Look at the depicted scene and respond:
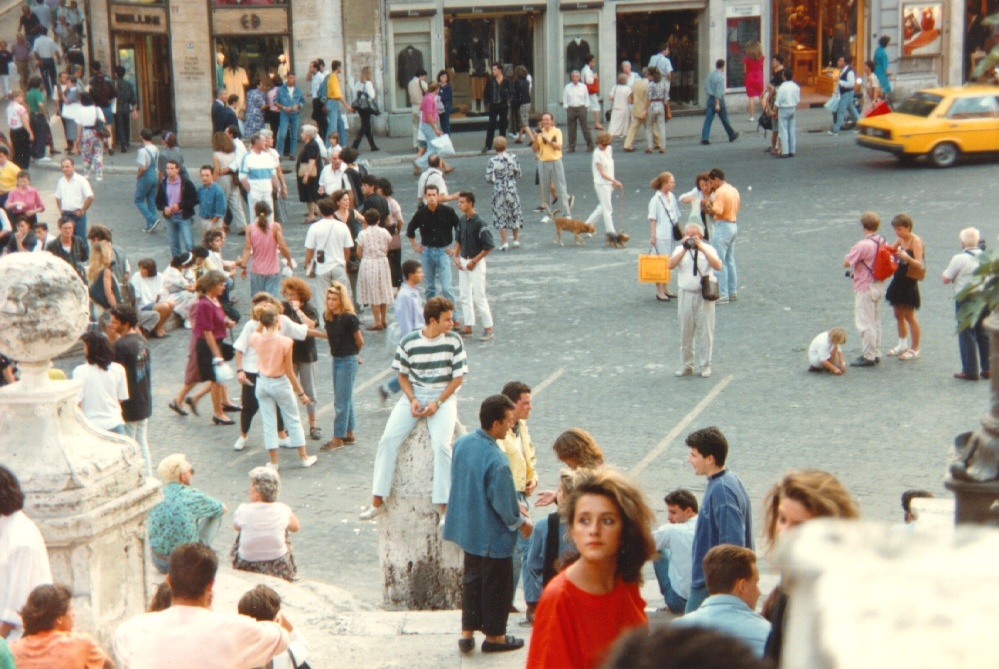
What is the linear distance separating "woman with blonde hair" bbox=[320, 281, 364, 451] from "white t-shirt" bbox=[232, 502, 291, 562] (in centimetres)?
331

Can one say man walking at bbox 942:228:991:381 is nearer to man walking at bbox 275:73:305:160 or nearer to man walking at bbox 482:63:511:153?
man walking at bbox 482:63:511:153

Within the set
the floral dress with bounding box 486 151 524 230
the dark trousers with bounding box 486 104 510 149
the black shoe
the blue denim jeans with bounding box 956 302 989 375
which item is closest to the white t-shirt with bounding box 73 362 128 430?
the black shoe

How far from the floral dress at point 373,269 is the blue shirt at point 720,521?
30.5 feet

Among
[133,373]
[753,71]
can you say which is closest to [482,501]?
[133,373]

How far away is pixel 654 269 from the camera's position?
16.4m

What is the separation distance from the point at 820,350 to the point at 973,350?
1.42 m

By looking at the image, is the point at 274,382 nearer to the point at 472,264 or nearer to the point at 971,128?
the point at 472,264

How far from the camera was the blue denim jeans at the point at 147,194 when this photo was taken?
857 inches

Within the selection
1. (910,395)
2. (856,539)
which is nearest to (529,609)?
(910,395)

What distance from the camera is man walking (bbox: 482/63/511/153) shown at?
2928 cm

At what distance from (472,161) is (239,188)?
26.2 ft

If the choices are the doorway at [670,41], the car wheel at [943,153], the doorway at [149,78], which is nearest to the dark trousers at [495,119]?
the doorway at [670,41]

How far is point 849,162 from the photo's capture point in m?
26.6

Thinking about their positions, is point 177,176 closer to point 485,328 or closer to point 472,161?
point 485,328
